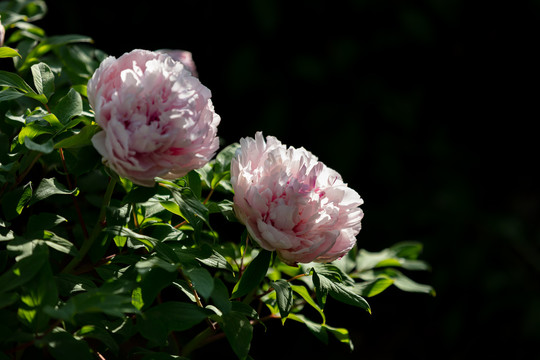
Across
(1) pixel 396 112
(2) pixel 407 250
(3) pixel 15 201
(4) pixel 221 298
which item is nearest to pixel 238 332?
(4) pixel 221 298

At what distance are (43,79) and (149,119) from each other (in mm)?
200

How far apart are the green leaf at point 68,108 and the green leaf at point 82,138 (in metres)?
0.07

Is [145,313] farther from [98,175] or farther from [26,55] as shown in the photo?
[26,55]

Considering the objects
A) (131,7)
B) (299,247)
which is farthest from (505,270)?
(299,247)

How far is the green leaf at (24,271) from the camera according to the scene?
0.51 meters

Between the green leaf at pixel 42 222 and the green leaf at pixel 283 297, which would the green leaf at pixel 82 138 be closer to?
the green leaf at pixel 42 222

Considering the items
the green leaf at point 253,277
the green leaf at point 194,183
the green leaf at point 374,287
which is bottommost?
the green leaf at point 374,287

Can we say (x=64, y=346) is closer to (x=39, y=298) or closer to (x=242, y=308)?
(x=39, y=298)

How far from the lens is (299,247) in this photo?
Result: 1.94 feet

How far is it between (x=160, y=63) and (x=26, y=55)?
33cm

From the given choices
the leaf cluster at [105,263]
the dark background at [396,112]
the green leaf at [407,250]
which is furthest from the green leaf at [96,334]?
the dark background at [396,112]

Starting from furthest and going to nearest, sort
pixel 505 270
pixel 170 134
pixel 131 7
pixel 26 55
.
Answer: pixel 505 270
pixel 131 7
pixel 26 55
pixel 170 134

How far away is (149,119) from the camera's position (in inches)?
21.2

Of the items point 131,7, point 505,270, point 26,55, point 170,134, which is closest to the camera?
point 170,134
